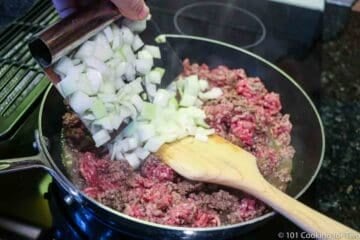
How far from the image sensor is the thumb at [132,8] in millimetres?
913

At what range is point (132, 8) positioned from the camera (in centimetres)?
93

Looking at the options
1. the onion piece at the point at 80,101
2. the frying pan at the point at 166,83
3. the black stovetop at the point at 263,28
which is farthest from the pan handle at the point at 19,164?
the black stovetop at the point at 263,28

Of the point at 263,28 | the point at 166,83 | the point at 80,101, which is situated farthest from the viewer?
the point at 263,28

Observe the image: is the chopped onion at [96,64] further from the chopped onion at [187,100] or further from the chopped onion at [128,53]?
the chopped onion at [187,100]

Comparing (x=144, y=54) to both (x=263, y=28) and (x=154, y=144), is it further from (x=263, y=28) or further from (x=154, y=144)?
(x=263, y=28)

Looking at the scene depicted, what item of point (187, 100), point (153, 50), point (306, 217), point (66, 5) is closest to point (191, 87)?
point (187, 100)

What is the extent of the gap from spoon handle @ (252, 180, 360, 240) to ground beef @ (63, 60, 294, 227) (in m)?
0.08

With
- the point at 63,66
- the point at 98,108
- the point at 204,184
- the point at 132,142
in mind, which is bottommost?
the point at 204,184

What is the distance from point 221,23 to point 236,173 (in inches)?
27.4

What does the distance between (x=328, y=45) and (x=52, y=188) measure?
962 millimetres

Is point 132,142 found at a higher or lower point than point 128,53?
lower

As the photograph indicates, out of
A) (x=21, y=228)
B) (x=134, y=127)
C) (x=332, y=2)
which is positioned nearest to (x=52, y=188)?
(x=21, y=228)

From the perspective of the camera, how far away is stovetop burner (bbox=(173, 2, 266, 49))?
1496 mm

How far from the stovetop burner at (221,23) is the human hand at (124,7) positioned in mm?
515
